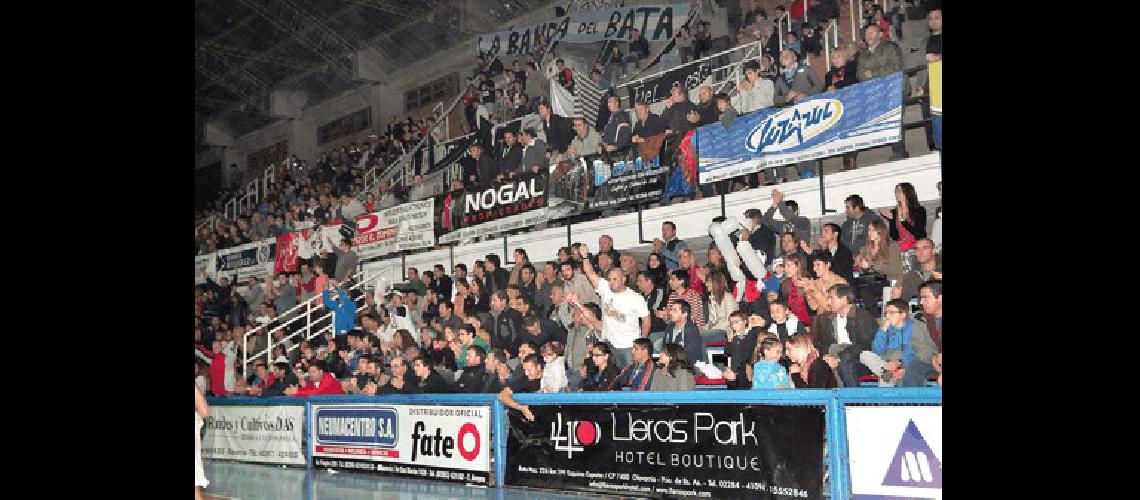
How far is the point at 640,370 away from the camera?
1191 cm

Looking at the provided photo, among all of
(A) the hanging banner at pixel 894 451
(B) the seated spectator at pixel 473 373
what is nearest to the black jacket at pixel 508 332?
(B) the seated spectator at pixel 473 373

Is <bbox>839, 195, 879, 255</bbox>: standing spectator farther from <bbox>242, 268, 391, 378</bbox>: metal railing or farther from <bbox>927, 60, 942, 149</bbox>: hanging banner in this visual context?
<bbox>242, 268, 391, 378</bbox>: metal railing

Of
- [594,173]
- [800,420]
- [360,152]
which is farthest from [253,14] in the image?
[800,420]

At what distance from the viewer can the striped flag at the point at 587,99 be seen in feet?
52.5

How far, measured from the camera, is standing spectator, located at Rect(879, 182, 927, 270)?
35.2ft

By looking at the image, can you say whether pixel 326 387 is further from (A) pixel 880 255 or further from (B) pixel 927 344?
(B) pixel 927 344

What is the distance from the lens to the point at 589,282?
46.5 feet

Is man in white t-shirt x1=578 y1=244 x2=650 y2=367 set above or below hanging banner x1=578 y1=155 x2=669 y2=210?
below

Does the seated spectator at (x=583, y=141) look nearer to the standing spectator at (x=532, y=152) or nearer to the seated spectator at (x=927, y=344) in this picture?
the standing spectator at (x=532, y=152)

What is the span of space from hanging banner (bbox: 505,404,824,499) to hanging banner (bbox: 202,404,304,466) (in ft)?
16.8

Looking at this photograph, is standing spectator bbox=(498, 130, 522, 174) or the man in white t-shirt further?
standing spectator bbox=(498, 130, 522, 174)

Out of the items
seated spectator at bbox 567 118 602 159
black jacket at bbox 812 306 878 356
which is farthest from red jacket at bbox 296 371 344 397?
black jacket at bbox 812 306 878 356

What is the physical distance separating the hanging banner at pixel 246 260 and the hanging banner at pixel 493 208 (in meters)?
5.85
